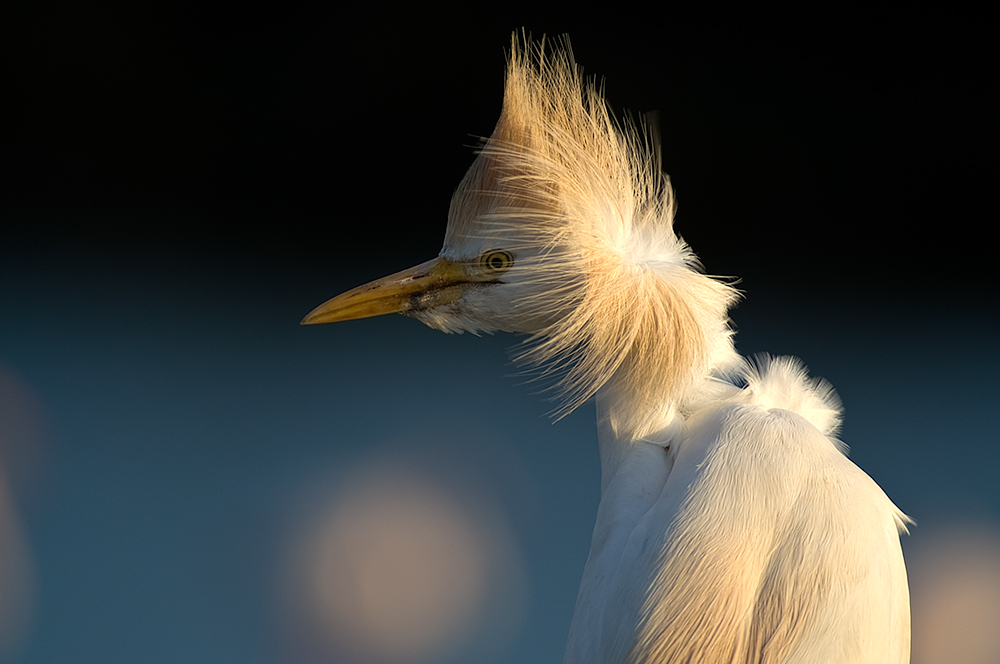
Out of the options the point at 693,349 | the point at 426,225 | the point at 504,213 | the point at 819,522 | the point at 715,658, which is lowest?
the point at 715,658

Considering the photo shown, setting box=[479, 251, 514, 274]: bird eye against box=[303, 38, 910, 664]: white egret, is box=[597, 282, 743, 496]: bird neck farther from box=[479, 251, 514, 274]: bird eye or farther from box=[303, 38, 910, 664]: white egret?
box=[479, 251, 514, 274]: bird eye

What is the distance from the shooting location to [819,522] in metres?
0.56

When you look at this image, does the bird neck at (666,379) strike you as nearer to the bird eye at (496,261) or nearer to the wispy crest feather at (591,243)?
the wispy crest feather at (591,243)

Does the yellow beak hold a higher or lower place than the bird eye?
lower

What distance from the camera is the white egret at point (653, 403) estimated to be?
55 centimetres

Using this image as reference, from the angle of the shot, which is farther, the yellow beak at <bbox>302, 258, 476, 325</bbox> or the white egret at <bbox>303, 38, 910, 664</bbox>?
the yellow beak at <bbox>302, 258, 476, 325</bbox>

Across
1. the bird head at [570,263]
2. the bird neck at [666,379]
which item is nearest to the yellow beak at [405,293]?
the bird head at [570,263]

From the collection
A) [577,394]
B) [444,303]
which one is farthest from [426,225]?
[577,394]

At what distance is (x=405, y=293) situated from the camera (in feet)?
2.45

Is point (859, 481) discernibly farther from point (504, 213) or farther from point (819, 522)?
point (504, 213)

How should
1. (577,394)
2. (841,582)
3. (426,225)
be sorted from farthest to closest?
(426,225) → (577,394) → (841,582)

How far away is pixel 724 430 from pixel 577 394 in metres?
0.13

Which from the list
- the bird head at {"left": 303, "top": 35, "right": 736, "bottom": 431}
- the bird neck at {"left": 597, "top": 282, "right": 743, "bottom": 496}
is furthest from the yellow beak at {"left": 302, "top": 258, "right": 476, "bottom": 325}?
the bird neck at {"left": 597, "top": 282, "right": 743, "bottom": 496}

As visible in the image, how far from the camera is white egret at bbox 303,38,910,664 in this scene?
55 centimetres
